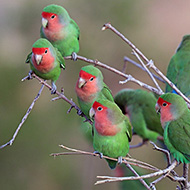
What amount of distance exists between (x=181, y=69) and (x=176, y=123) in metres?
0.79

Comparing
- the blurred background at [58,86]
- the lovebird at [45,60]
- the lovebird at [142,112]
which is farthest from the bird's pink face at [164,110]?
the blurred background at [58,86]

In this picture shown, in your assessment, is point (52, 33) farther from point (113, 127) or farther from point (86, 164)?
point (86, 164)

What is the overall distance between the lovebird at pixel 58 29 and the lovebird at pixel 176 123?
0.56 meters

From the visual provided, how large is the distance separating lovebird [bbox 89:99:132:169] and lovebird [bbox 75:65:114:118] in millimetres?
208

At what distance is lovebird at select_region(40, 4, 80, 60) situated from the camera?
176cm

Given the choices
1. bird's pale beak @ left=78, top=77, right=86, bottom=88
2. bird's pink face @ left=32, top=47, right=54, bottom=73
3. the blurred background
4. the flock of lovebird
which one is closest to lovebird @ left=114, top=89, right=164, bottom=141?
the flock of lovebird

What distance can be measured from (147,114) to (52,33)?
3.97 ft

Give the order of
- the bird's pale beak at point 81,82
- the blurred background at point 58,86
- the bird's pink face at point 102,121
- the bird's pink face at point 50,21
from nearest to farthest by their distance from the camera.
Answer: the bird's pink face at point 102,121 → the bird's pale beak at point 81,82 → the bird's pink face at point 50,21 → the blurred background at point 58,86

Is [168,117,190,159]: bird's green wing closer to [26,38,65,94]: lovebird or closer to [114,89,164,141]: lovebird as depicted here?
[26,38,65,94]: lovebird

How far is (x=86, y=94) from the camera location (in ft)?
5.49

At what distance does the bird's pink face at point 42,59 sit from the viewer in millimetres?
1517

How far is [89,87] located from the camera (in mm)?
1651

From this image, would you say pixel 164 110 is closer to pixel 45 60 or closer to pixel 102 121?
pixel 102 121

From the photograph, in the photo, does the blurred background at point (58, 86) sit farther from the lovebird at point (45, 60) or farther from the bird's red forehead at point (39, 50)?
the bird's red forehead at point (39, 50)
